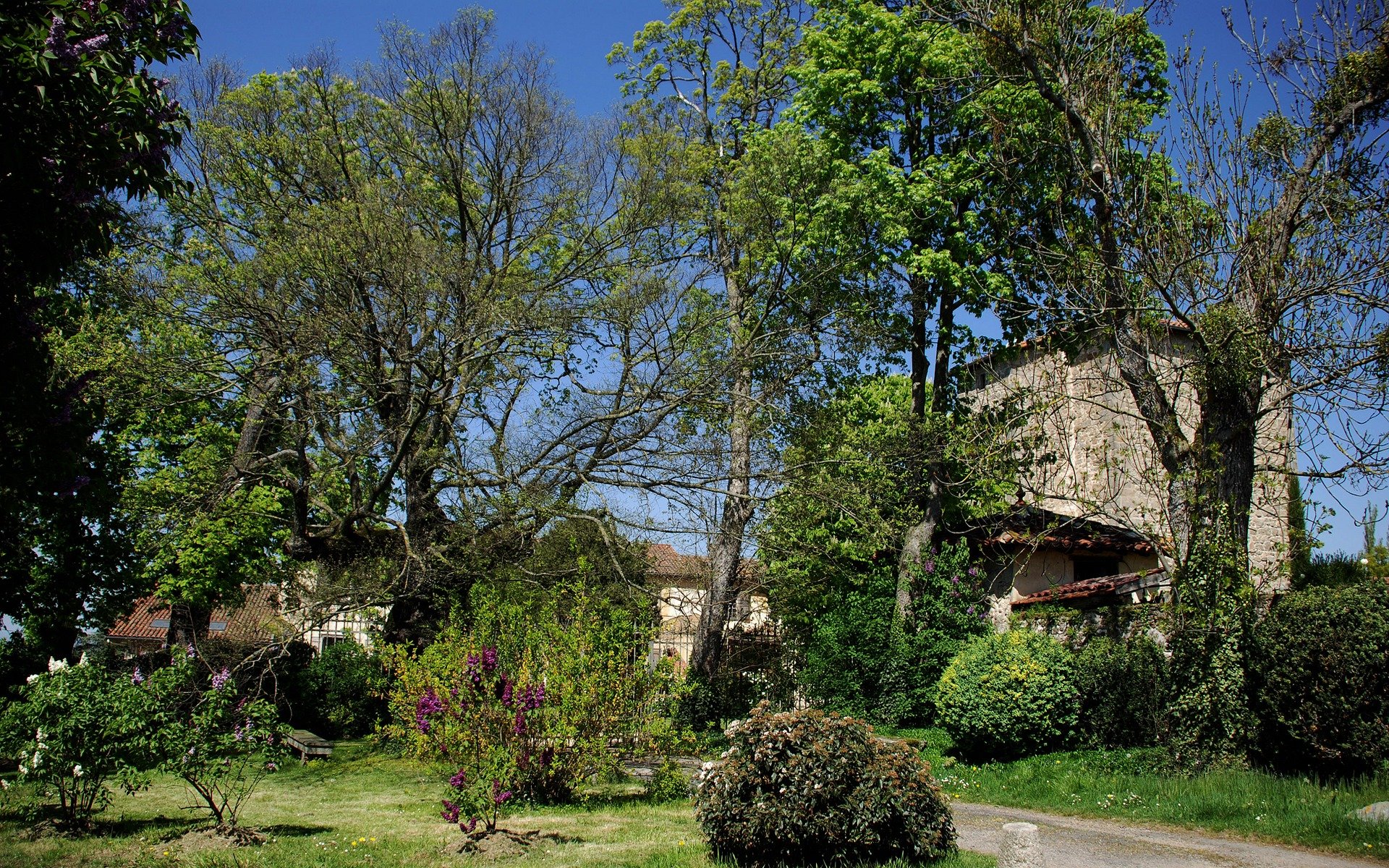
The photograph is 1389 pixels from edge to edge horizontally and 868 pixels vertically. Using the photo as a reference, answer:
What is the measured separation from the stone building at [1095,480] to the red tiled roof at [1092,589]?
9 centimetres

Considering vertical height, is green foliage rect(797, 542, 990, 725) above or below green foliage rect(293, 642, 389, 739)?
above

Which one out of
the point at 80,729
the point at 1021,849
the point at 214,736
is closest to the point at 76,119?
the point at 214,736

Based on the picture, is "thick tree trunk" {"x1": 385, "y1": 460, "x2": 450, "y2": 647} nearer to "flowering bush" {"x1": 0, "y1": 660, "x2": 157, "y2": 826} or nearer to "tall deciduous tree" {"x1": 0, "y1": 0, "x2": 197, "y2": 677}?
"flowering bush" {"x1": 0, "y1": 660, "x2": 157, "y2": 826}

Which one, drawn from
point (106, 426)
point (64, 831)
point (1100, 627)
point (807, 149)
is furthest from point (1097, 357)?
point (106, 426)

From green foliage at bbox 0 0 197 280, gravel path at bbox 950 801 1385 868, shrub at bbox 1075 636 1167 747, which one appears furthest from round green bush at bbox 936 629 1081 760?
green foliage at bbox 0 0 197 280

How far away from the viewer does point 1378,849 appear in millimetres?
6492

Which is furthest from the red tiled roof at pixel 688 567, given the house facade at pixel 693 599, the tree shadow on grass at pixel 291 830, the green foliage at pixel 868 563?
the tree shadow on grass at pixel 291 830

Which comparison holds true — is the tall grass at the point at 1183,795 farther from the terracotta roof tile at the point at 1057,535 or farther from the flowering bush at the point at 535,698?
the terracotta roof tile at the point at 1057,535

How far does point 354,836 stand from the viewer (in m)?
7.91

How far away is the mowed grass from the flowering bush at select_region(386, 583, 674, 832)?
545 mm

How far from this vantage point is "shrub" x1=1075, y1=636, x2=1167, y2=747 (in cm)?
1084

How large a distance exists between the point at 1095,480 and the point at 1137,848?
5.83m

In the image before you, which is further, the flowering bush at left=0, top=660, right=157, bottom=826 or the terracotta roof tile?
the terracotta roof tile

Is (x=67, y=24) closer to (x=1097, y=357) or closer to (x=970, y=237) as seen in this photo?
(x=1097, y=357)
